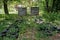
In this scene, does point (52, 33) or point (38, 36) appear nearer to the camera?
point (38, 36)

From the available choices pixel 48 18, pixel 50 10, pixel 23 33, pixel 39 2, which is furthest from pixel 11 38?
pixel 39 2

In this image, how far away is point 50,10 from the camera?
12109 millimetres

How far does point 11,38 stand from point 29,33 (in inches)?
47.4

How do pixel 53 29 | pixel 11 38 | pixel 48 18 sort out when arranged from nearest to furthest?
pixel 11 38 → pixel 53 29 → pixel 48 18

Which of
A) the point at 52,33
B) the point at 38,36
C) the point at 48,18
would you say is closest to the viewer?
the point at 38,36

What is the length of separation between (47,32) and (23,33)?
0.94 m

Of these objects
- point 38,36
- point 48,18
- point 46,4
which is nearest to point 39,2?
point 46,4

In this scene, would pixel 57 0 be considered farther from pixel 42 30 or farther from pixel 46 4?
pixel 42 30

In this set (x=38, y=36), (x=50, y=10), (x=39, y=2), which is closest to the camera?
(x=38, y=36)

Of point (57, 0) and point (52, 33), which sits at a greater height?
point (57, 0)

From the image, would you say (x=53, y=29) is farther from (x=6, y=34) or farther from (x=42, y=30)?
(x=6, y=34)

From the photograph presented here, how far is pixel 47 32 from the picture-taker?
22.7ft

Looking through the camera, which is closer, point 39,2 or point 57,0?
point 57,0

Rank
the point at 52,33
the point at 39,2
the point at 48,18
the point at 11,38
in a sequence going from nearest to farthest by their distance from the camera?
the point at 11,38 → the point at 52,33 → the point at 48,18 → the point at 39,2
